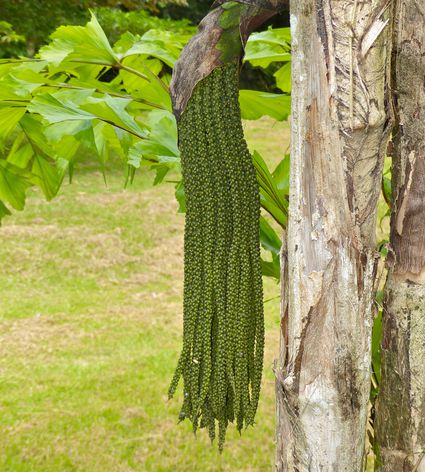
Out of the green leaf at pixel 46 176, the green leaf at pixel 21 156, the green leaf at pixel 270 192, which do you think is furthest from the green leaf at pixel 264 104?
the green leaf at pixel 21 156

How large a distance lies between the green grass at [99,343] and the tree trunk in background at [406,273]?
2.58m

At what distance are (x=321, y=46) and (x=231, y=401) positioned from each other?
28.0 inches

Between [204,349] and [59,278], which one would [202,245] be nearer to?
[204,349]

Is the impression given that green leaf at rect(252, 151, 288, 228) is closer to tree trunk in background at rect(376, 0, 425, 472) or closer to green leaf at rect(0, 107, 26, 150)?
tree trunk in background at rect(376, 0, 425, 472)

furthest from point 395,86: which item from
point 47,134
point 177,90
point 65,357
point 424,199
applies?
point 65,357

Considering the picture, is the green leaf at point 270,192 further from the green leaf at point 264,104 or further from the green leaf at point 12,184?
the green leaf at point 12,184

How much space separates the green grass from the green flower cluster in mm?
2728

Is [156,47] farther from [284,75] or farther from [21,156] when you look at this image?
[21,156]

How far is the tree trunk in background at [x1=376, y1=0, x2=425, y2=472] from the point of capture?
1.45m

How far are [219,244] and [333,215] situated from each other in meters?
0.24

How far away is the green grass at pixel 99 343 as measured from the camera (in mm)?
4141

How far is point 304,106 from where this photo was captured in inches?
49.4

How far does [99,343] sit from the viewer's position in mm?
5695

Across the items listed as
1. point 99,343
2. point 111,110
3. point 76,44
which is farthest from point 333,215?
point 99,343
